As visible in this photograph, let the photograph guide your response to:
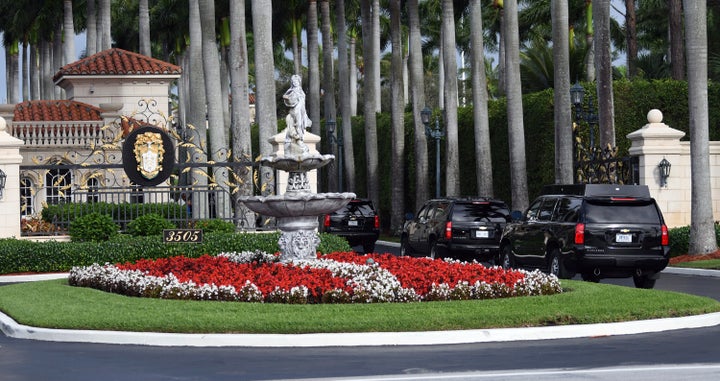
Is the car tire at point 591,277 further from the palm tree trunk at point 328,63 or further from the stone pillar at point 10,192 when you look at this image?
the palm tree trunk at point 328,63

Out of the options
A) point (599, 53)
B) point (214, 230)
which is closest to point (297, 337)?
point (214, 230)

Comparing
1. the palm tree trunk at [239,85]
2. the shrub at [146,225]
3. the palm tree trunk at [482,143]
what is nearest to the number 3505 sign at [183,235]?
the shrub at [146,225]

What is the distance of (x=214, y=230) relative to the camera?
30781 mm

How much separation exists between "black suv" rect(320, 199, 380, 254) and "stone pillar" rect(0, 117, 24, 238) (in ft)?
37.7

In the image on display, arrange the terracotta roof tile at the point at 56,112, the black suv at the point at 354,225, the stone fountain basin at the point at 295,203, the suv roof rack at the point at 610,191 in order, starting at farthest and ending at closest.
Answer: the terracotta roof tile at the point at 56,112 → the black suv at the point at 354,225 → the suv roof rack at the point at 610,191 → the stone fountain basin at the point at 295,203

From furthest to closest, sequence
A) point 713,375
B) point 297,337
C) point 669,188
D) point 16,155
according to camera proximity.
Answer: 1. point 669,188
2. point 16,155
3. point 297,337
4. point 713,375

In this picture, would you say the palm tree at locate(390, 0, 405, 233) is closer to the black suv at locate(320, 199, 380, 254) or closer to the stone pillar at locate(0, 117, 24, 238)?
the black suv at locate(320, 199, 380, 254)

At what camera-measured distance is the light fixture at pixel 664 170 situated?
1275 inches

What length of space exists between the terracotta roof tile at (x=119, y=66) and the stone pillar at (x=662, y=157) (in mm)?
19617

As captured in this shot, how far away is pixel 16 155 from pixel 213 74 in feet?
36.8

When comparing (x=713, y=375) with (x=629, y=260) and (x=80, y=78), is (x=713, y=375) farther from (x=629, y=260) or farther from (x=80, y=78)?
(x=80, y=78)

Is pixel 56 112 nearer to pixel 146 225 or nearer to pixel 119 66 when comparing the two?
pixel 119 66

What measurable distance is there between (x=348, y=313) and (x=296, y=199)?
5030 millimetres

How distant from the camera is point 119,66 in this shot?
47.3 metres
